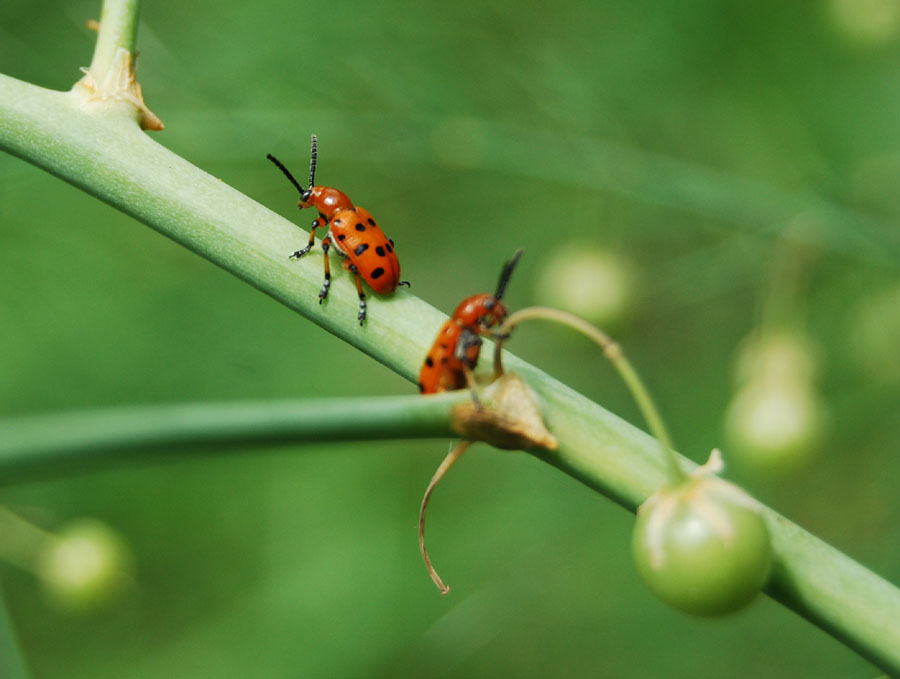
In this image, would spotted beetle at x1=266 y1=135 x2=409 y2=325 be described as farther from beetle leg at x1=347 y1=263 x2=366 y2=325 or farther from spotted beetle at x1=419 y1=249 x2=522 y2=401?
spotted beetle at x1=419 y1=249 x2=522 y2=401

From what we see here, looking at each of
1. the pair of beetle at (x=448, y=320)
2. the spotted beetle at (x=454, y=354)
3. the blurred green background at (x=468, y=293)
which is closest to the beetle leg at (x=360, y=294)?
the pair of beetle at (x=448, y=320)

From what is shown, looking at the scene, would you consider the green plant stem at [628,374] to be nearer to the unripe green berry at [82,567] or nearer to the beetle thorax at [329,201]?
the beetle thorax at [329,201]

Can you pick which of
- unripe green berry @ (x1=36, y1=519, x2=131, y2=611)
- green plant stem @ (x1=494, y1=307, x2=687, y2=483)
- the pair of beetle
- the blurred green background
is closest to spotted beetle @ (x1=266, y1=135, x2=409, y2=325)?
the pair of beetle

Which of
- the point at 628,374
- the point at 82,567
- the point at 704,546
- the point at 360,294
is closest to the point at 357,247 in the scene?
the point at 360,294

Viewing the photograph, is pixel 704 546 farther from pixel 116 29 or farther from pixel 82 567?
pixel 82 567

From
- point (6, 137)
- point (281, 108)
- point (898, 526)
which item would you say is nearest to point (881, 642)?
point (6, 137)

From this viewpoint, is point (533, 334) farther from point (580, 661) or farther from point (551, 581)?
point (580, 661)
